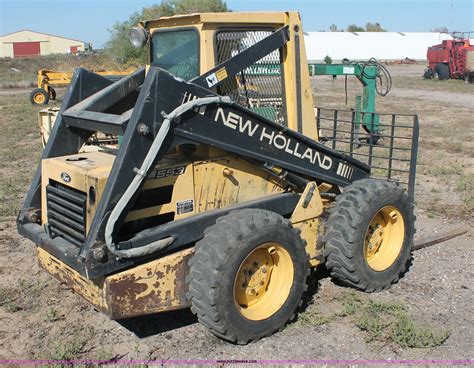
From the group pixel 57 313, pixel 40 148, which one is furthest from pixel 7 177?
pixel 57 313

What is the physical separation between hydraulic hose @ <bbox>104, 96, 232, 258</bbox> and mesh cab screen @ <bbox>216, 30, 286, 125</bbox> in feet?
2.31

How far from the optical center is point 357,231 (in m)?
4.39

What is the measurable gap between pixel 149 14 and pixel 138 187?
4417 centimetres

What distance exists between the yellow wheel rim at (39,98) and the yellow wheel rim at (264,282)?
19289mm

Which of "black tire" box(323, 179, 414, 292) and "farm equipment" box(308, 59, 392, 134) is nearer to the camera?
"black tire" box(323, 179, 414, 292)

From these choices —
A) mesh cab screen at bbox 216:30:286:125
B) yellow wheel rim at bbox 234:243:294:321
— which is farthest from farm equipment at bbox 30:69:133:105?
yellow wheel rim at bbox 234:243:294:321

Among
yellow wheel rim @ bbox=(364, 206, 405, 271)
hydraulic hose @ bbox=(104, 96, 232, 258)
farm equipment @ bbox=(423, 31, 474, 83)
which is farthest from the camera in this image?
farm equipment @ bbox=(423, 31, 474, 83)

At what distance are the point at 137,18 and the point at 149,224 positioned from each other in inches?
1699

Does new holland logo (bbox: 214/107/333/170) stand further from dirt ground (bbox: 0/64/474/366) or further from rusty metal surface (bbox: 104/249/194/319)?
dirt ground (bbox: 0/64/474/366)

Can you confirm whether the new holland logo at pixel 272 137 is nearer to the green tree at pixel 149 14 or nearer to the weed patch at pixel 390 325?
the weed patch at pixel 390 325

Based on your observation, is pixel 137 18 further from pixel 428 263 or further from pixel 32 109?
pixel 428 263

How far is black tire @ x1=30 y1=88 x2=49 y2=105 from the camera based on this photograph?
69.3ft

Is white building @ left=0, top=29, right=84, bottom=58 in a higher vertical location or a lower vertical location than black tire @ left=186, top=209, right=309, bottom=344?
higher

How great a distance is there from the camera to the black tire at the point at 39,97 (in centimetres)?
2113
